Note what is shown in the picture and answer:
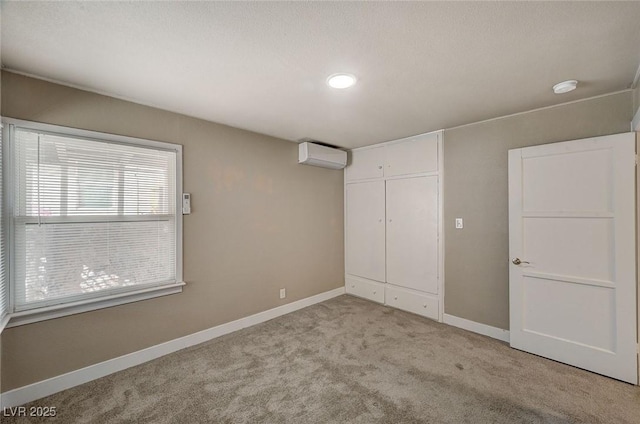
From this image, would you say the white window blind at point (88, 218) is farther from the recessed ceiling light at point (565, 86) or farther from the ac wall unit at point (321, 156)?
the recessed ceiling light at point (565, 86)

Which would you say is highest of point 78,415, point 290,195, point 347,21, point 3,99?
point 347,21

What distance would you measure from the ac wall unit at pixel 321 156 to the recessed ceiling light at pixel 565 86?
251 cm

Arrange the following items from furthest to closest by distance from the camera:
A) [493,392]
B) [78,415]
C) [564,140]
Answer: [564,140], [493,392], [78,415]

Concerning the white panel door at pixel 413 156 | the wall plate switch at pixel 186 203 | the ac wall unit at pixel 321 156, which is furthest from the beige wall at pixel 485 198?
the wall plate switch at pixel 186 203

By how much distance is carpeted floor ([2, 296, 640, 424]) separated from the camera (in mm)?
1803

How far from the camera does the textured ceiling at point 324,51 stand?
1.33 m

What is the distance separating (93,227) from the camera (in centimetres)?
221

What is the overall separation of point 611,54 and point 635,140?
2.83ft

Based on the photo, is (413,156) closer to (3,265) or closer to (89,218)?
(89,218)

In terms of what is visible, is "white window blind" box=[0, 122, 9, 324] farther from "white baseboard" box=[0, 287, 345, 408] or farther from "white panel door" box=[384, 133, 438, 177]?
"white panel door" box=[384, 133, 438, 177]

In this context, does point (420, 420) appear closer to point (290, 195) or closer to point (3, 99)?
point (290, 195)

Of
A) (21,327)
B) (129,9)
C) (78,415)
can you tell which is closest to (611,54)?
(129,9)
